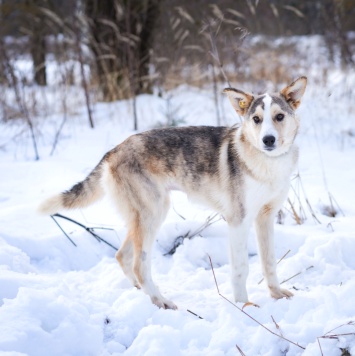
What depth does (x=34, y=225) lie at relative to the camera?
13.7 feet

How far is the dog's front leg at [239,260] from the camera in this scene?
3.07 metres

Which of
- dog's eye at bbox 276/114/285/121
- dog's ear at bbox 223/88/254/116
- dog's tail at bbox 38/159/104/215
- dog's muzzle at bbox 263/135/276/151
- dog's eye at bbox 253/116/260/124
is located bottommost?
dog's tail at bbox 38/159/104/215

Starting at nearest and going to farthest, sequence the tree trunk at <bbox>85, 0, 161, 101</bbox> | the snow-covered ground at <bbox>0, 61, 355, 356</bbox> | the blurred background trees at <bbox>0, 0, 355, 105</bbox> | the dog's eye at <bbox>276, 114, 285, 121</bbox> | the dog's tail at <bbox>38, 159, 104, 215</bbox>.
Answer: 1. the snow-covered ground at <bbox>0, 61, 355, 356</bbox>
2. the dog's eye at <bbox>276, 114, 285, 121</bbox>
3. the dog's tail at <bbox>38, 159, 104, 215</bbox>
4. the blurred background trees at <bbox>0, 0, 355, 105</bbox>
5. the tree trunk at <bbox>85, 0, 161, 101</bbox>

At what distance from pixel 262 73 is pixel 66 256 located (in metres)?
6.59

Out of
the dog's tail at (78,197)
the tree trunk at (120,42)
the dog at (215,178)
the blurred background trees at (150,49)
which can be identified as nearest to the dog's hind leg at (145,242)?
the dog at (215,178)

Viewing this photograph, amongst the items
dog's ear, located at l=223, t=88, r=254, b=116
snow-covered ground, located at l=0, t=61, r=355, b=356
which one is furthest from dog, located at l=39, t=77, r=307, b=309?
snow-covered ground, located at l=0, t=61, r=355, b=356

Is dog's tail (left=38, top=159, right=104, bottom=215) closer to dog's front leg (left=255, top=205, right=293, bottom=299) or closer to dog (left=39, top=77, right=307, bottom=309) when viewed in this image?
dog (left=39, top=77, right=307, bottom=309)

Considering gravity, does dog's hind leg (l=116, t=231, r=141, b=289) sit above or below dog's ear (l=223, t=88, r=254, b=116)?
below

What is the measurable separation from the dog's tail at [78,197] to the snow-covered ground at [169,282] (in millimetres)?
180

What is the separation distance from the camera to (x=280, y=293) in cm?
313

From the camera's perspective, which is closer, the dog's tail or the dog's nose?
the dog's nose

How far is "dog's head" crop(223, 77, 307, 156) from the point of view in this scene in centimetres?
293

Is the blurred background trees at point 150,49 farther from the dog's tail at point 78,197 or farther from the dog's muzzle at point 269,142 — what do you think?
the dog's muzzle at point 269,142

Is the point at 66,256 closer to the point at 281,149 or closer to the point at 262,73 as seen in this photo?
the point at 281,149
